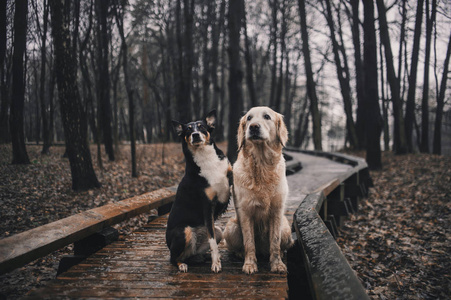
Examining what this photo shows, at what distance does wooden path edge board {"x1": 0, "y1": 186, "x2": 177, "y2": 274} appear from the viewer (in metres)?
2.39

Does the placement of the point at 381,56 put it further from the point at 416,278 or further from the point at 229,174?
the point at 229,174

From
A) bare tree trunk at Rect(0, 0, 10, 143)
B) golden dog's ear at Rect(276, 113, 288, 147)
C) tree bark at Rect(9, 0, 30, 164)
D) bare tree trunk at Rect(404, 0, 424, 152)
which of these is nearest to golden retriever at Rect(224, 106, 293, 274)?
golden dog's ear at Rect(276, 113, 288, 147)

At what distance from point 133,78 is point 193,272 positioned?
873 inches

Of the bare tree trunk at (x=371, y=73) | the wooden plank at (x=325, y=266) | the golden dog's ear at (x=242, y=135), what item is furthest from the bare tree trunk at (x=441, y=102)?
the golden dog's ear at (x=242, y=135)

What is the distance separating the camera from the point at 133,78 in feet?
74.6

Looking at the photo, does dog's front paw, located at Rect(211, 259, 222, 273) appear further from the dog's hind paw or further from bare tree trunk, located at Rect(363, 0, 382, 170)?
bare tree trunk, located at Rect(363, 0, 382, 170)

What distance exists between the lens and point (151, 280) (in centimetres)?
266

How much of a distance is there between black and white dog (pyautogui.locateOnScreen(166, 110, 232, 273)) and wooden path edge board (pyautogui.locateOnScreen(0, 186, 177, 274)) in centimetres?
100

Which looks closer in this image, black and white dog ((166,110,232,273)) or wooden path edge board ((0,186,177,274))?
wooden path edge board ((0,186,177,274))

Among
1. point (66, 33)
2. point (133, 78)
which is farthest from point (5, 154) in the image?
point (133, 78)

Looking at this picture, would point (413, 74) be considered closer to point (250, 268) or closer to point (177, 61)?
point (177, 61)

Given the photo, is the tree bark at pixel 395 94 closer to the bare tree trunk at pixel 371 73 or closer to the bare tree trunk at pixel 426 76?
the bare tree trunk at pixel 426 76

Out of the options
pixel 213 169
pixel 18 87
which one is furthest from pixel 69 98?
pixel 213 169

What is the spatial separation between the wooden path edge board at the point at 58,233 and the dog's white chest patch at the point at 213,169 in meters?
1.47
